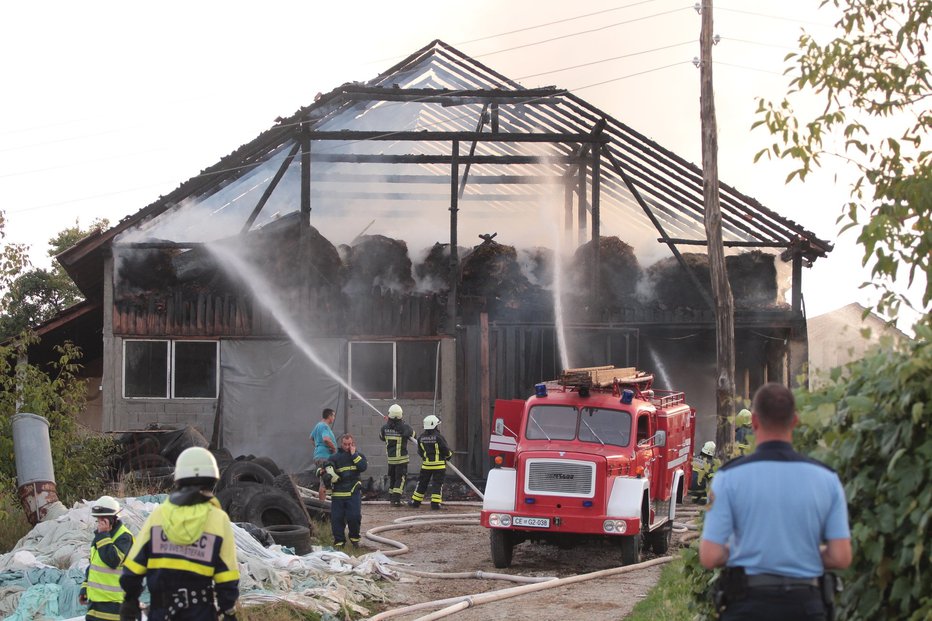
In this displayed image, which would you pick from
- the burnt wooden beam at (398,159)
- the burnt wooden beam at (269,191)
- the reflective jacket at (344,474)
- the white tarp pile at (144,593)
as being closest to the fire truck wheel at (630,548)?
the white tarp pile at (144,593)

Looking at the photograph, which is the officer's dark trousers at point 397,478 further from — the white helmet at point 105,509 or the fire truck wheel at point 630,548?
the white helmet at point 105,509

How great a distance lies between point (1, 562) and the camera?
10.5 metres

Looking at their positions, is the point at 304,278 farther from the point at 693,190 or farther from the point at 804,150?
the point at 804,150

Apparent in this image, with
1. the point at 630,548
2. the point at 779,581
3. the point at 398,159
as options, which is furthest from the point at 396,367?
the point at 779,581

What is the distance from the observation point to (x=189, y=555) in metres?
5.88

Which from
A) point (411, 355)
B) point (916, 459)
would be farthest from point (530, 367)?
point (916, 459)

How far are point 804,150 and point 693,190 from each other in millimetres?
13881

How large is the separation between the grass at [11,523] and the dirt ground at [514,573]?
428 cm

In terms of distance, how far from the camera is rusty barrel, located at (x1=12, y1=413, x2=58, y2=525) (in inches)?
500

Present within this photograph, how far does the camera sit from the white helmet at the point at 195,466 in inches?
234

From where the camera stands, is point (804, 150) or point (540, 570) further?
point (540, 570)

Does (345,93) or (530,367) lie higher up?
(345,93)

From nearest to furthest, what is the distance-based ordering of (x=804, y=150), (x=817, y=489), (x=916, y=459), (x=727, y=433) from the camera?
1. (x=817, y=489)
2. (x=916, y=459)
3. (x=804, y=150)
4. (x=727, y=433)

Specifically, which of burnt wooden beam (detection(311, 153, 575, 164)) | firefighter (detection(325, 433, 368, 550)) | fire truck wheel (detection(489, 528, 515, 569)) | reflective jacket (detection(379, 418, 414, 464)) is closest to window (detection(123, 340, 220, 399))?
burnt wooden beam (detection(311, 153, 575, 164))
